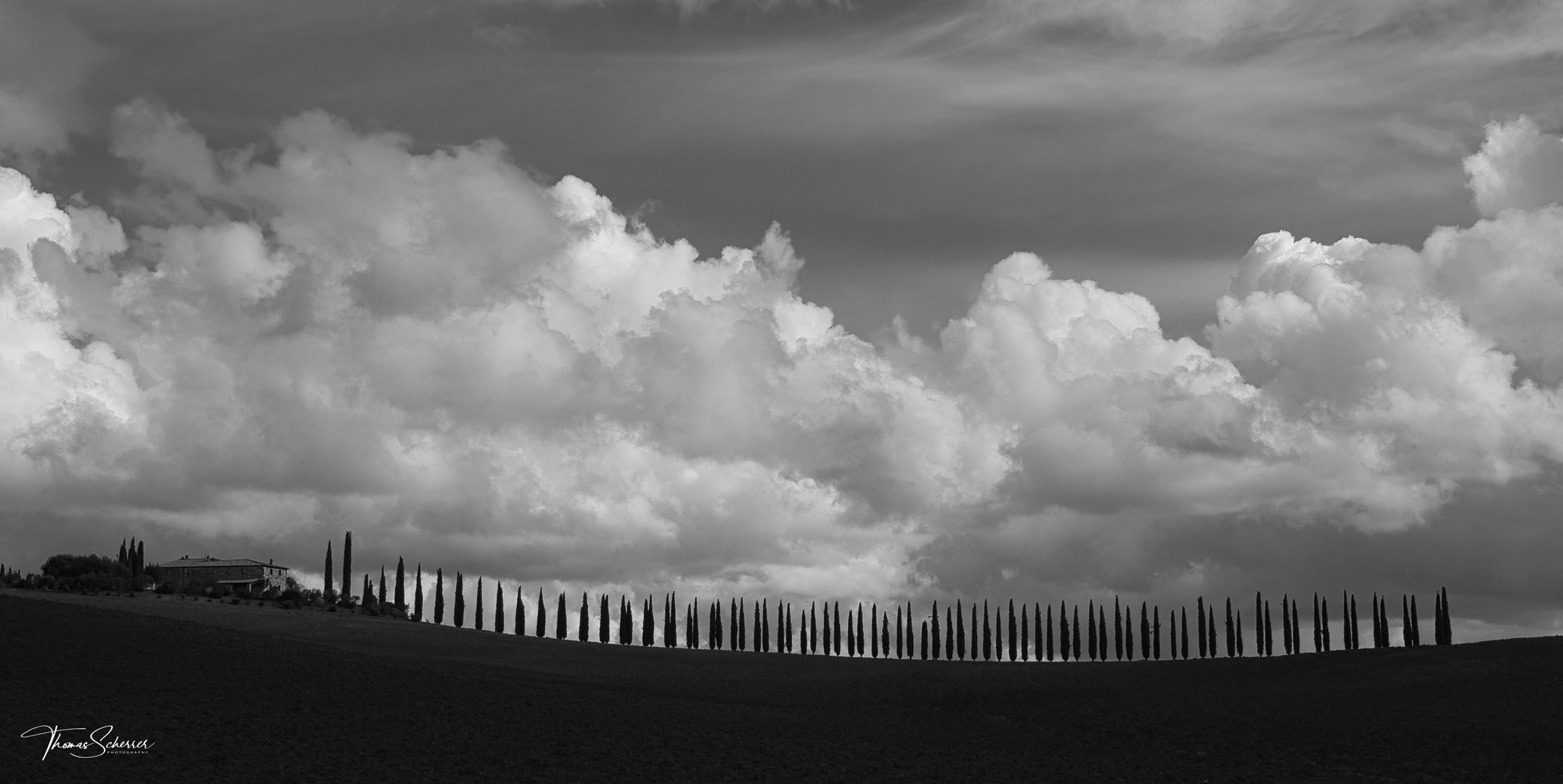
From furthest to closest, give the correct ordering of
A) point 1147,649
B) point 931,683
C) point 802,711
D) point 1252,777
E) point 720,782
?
point 1147,649
point 931,683
point 802,711
point 1252,777
point 720,782

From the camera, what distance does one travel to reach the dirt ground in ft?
155

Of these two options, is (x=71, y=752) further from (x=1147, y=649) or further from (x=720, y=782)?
(x=1147, y=649)

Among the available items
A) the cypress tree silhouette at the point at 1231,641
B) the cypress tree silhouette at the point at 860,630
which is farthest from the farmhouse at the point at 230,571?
the cypress tree silhouette at the point at 1231,641

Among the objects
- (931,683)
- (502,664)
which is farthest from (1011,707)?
(502,664)

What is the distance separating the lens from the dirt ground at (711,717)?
47.2 m

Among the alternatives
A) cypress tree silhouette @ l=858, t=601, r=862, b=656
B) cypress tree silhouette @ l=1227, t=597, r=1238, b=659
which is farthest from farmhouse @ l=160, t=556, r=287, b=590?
cypress tree silhouette @ l=1227, t=597, r=1238, b=659

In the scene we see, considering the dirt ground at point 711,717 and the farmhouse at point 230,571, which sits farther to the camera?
the farmhouse at point 230,571

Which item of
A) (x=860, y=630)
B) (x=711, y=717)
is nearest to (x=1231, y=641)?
(x=860, y=630)

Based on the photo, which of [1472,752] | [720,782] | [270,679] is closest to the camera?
[720,782]

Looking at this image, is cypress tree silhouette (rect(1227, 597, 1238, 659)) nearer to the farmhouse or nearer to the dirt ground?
the dirt ground

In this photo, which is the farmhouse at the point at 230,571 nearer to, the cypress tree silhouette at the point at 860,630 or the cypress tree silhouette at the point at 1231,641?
the cypress tree silhouette at the point at 860,630

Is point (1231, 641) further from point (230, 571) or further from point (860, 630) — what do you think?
point (230, 571)

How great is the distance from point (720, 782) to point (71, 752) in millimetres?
19939

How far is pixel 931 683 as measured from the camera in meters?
77.1
